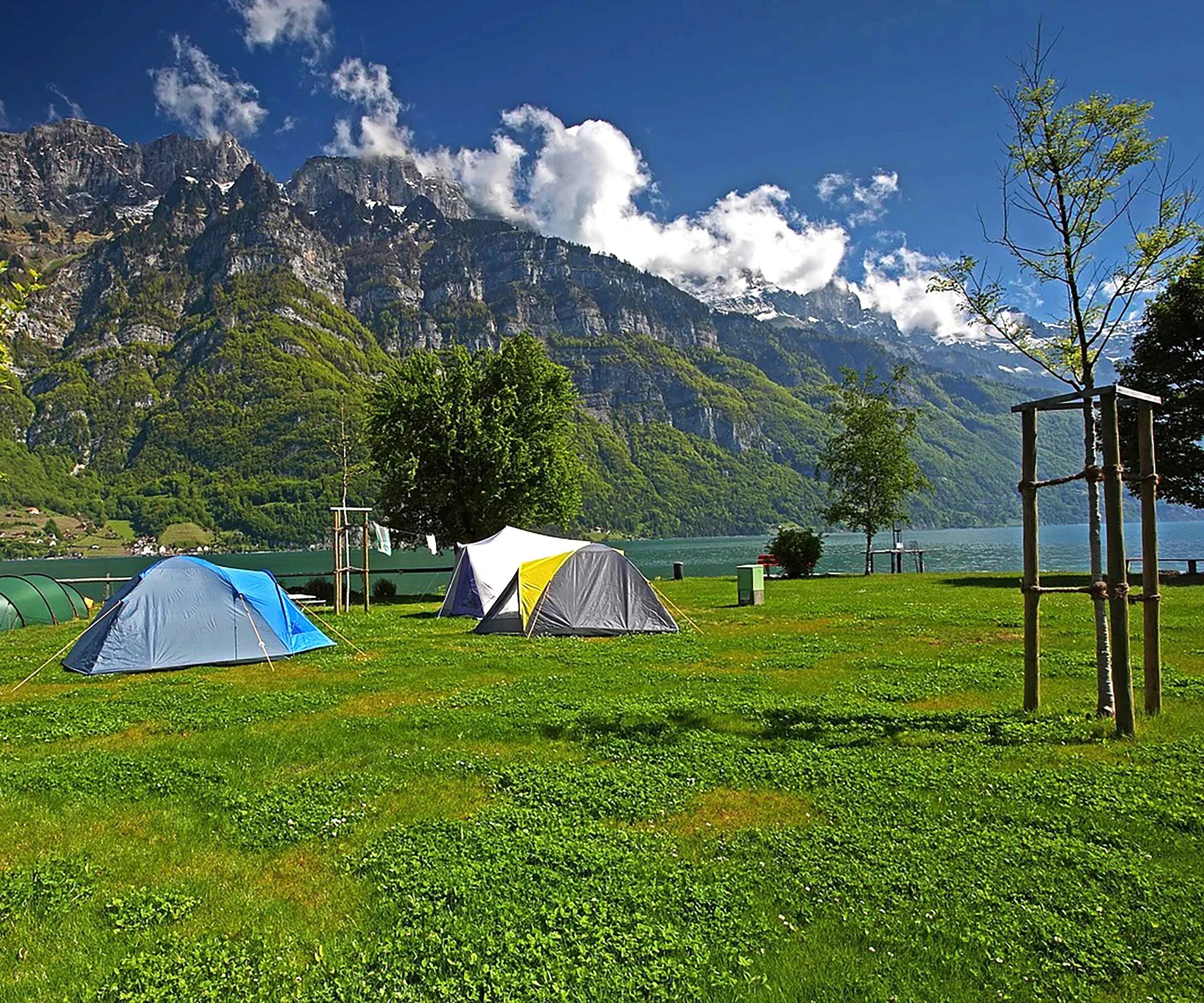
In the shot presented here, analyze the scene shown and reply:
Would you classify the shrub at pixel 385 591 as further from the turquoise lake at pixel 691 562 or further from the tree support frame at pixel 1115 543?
the tree support frame at pixel 1115 543

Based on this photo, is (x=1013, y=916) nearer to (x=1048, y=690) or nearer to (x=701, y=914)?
(x=701, y=914)

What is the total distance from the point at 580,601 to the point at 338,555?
32.2 ft

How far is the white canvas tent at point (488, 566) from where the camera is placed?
22719mm

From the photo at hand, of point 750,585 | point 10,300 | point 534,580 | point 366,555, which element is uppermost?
point 10,300

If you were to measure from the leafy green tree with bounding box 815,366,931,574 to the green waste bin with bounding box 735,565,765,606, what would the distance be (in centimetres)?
1901

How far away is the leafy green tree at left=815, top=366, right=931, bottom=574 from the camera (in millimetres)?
42375

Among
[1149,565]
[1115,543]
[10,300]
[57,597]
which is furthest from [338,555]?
[1149,565]

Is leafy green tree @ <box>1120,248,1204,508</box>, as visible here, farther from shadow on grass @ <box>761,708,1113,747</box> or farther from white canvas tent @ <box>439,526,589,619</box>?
shadow on grass @ <box>761,708,1113,747</box>

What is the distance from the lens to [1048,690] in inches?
402

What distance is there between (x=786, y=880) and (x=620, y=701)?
566cm

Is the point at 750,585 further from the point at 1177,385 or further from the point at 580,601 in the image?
the point at 1177,385

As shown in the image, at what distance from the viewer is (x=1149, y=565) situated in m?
8.23

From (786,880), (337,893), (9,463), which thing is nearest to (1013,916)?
(786,880)

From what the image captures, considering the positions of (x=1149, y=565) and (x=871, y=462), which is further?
(x=871, y=462)
